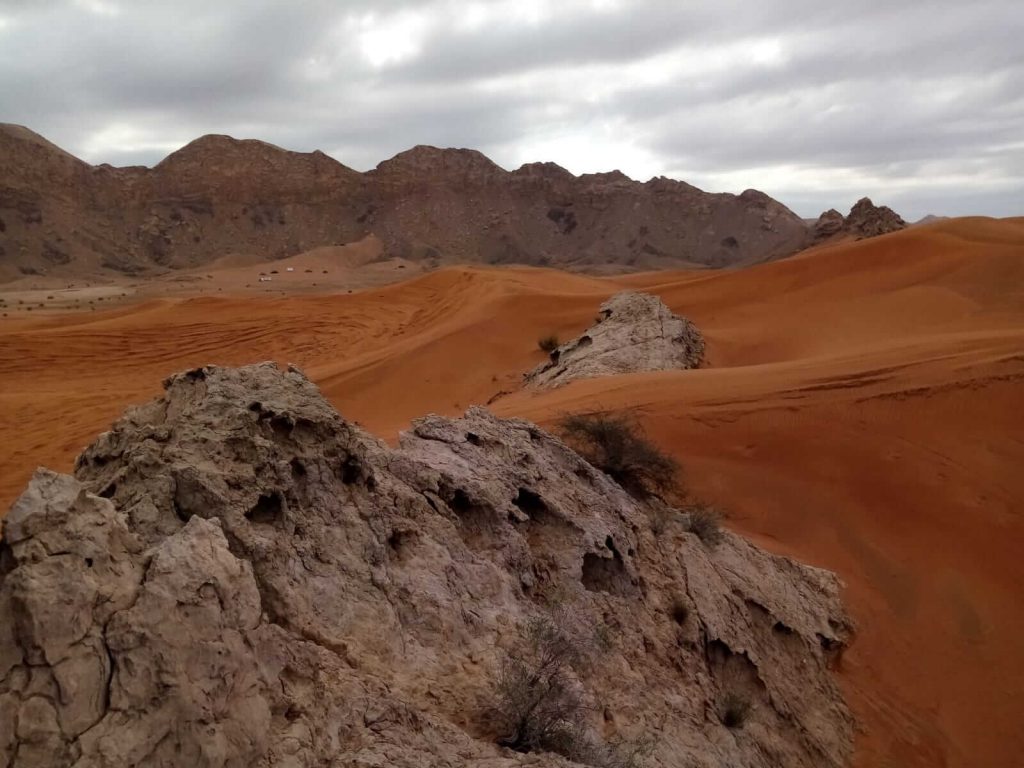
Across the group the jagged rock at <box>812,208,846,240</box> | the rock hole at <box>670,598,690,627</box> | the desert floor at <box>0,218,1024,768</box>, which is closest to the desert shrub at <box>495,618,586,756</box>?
the rock hole at <box>670,598,690,627</box>

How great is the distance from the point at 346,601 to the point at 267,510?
23.8 inches

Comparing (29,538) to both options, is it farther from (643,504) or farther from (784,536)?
(784,536)

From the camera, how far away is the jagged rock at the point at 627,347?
1448 centimetres

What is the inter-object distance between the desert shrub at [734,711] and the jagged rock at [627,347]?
27.8 feet

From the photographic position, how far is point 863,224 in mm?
36281

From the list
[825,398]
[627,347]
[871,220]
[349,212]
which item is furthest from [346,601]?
[349,212]

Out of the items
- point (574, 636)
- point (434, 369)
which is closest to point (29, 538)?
point (574, 636)

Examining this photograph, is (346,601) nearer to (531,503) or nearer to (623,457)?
(531,503)

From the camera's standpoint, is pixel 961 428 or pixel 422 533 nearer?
pixel 422 533

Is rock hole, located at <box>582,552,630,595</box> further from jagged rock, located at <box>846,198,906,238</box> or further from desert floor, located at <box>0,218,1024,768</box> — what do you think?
jagged rock, located at <box>846,198,906,238</box>

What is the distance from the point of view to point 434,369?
55.5ft

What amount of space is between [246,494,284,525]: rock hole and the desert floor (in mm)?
4544

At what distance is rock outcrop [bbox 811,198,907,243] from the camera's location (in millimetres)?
34688

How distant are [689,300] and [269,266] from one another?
2815 centimetres
